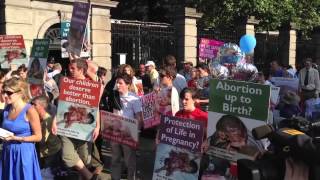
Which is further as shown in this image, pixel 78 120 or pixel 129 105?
pixel 129 105

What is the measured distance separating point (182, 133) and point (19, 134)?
68.2 inches

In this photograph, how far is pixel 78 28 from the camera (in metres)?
8.70

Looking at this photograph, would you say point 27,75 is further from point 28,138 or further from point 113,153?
point 28,138

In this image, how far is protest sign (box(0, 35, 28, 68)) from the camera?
37.2 ft

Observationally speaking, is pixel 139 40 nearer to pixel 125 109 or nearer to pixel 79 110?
pixel 125 109

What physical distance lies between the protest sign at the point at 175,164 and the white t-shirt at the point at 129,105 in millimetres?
1355

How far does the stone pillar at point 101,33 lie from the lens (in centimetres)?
1530

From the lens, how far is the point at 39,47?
10.5 meters

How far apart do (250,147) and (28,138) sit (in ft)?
7.78

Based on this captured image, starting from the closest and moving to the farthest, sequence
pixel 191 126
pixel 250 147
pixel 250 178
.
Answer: pixel 250 178, pixel 250 147, pixel 191 126

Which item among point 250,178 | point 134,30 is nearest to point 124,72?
point 250,178

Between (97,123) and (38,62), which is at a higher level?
(38,62)

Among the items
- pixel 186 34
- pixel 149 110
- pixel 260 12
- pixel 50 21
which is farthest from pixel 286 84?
pixel 260 12

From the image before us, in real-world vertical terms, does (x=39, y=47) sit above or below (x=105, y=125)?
above
